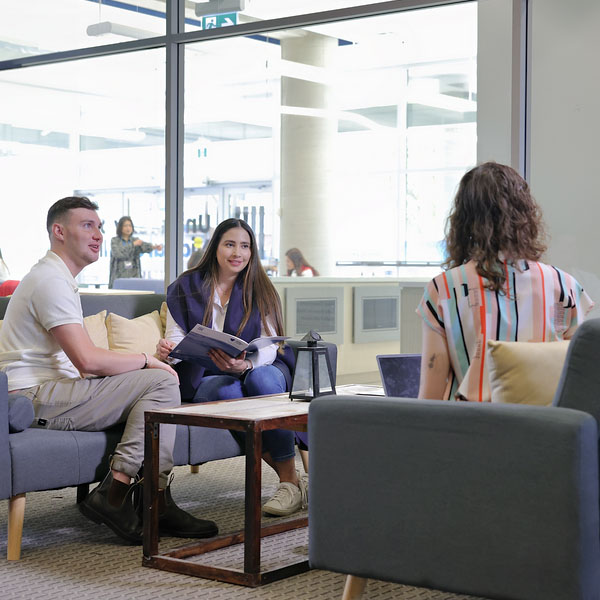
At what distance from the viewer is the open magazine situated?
332cm

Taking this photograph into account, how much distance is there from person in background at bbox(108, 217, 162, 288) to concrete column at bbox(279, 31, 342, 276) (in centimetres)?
94

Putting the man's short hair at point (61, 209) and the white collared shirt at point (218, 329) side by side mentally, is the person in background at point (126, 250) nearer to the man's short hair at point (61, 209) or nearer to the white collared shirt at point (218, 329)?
the white collared shirt at point (218, 329)

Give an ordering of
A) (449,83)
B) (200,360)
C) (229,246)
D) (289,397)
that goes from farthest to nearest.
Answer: (449,83), (229,246), (200,360), (289,397)

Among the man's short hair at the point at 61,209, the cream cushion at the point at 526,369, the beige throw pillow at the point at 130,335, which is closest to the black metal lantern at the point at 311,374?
the man's short hair at the point at 61,209

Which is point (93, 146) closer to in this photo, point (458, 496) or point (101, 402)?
point (101, 402)

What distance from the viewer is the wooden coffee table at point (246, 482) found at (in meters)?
2.73

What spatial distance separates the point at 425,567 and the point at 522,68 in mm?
3123

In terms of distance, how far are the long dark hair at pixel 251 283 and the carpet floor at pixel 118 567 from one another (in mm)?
752

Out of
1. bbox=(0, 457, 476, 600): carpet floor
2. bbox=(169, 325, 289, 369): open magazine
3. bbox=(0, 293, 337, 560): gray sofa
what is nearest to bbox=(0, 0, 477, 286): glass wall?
bbox=(169, 325, 289, 369): open magazine

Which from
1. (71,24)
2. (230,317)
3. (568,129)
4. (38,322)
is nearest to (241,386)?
(230,317)

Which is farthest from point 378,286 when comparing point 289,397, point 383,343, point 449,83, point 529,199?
point 529,199

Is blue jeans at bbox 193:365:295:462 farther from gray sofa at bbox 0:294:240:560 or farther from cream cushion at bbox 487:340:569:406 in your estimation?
cream cushion at bbox 487:340:569:406

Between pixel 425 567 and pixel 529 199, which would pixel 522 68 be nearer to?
pixel 529 199

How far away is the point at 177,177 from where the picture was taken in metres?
5.79
